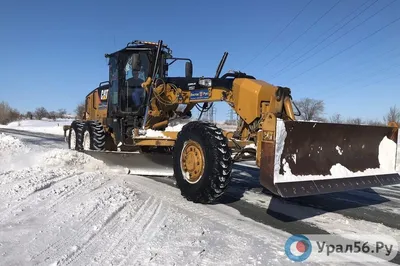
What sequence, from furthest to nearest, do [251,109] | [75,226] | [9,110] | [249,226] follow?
[9,110] < [251,109] < [249,226] < [75,226]

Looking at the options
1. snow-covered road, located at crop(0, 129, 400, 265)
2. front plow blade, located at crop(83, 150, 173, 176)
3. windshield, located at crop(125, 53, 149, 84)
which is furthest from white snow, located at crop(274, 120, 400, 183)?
windshield, located at crop(125, 53, 149, 84)

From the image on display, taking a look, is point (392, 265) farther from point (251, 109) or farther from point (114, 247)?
point (251, 109)

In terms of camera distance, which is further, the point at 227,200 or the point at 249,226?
the point at 227,200

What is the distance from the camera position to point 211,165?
16.8 ft

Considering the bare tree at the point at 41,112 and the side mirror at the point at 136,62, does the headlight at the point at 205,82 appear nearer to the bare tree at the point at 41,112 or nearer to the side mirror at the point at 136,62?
the side mirror at the point at 136,62

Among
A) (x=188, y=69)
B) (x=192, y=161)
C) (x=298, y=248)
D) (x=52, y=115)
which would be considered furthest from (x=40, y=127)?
(x=52, y=115)

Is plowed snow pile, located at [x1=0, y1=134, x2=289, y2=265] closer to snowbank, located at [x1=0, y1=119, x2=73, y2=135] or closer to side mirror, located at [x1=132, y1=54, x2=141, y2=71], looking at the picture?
side mirror, located at [x1=132, y1=54, x2=141, y2=71]

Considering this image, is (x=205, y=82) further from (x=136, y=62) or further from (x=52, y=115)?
(x=52, y=115)

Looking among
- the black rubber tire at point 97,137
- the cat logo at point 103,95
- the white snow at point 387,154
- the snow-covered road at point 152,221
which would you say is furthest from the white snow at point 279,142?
the cat logo at point 103,95

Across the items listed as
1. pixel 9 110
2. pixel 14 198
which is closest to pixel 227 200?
pixel 14 198

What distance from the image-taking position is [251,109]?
230 inches

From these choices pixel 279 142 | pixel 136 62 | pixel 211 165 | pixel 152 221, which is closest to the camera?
pixel 152 221

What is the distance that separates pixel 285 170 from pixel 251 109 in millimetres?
1499

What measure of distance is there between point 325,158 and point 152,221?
8.56ft
